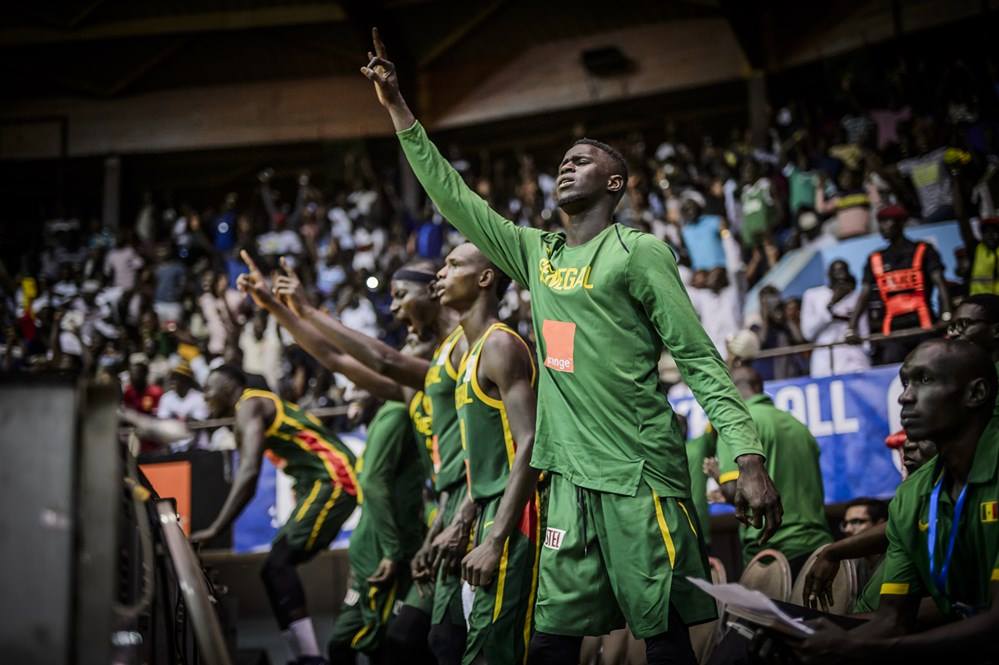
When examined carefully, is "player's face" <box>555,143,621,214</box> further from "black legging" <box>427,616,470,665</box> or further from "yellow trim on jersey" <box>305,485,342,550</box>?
"yellow trim on jersey" <box>305,485,342,550</box>

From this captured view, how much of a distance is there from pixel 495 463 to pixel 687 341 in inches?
44.4

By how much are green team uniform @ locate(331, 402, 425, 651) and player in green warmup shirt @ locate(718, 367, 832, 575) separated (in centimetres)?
177

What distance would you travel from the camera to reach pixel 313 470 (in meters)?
7.26

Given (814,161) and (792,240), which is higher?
(814,161)

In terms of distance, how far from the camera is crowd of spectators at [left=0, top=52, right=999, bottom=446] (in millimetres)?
11062

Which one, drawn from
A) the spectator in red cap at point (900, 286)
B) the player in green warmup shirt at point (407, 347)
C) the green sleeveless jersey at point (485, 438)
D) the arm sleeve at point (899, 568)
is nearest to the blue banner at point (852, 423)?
the spectator in red cap at point (900, 286)

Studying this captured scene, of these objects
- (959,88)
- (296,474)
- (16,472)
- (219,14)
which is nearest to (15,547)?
(16,472)

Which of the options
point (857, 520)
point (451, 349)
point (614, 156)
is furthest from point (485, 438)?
point (857, 520)

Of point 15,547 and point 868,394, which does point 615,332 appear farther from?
point 868,394

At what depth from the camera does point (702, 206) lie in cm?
1351

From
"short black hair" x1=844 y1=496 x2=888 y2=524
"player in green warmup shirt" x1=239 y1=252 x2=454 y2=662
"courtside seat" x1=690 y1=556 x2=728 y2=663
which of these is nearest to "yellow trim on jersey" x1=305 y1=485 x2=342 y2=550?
"player in green warmup shirt" x1=239 y1=252 x2=454 y2=662

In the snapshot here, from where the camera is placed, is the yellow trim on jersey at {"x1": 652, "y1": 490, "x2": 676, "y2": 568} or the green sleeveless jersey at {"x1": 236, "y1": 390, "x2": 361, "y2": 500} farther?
the green sleeveless jersey at {"x1": 236, "y1": 390, "x2": 361, "y2": 500}

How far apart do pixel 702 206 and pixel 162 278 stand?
805 centimetres

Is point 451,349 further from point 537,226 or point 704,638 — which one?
point 537,226
